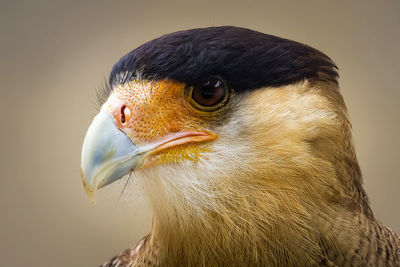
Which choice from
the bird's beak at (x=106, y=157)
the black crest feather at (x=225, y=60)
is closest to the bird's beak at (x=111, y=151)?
the bird's beak at (x=106, y=157)

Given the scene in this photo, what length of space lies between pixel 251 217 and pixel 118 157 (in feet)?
0.94

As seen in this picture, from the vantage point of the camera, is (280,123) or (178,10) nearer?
(280,123)

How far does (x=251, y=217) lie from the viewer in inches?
32.4

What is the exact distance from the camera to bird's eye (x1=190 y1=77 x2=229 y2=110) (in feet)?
2.72

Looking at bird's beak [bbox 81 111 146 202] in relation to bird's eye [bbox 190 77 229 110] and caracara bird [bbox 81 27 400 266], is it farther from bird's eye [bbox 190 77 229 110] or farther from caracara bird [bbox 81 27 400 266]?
bird's eye [bbox 190 77 229 110]

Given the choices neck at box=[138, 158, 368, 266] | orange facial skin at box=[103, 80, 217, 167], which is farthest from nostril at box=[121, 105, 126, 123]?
neck at box=[138, 158, 368, 266]

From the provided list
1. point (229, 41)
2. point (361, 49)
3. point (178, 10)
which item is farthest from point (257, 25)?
point (229, 41)

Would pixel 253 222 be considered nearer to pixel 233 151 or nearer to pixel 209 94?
pixel 233 151

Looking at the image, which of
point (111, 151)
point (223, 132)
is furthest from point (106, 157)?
point (223, 132)

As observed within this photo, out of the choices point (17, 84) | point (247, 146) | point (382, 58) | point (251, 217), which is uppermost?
point (17, 84)

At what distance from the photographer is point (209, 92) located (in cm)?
83

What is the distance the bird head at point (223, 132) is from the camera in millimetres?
813

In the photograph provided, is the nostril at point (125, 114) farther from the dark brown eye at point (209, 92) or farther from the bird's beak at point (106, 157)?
the dark brown eye at point (209, 92)

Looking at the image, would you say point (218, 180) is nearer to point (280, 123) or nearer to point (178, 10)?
point (280, 123)
